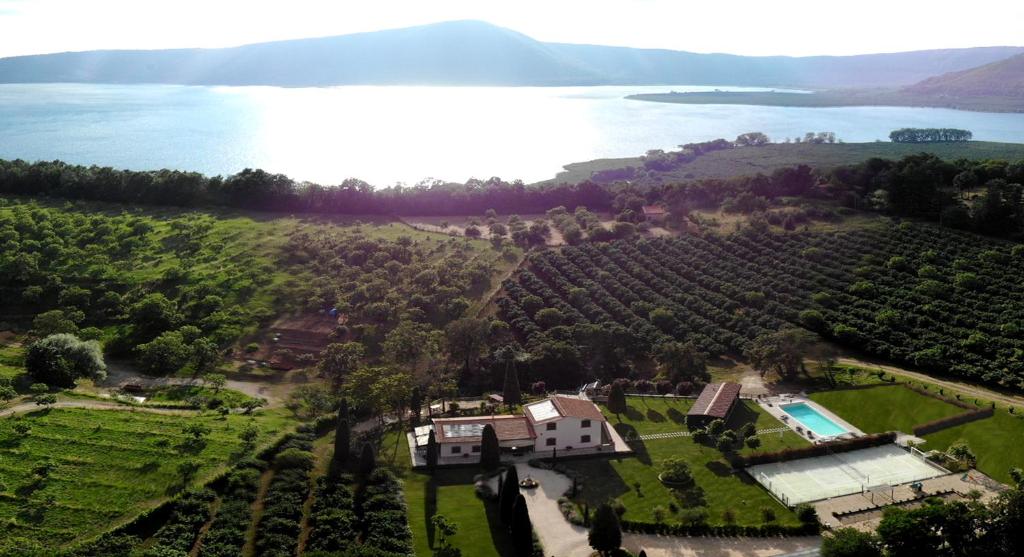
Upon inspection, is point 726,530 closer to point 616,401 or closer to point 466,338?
point 616,401

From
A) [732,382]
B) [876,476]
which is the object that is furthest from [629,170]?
[876,476]

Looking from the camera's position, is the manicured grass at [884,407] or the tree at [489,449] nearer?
the tree at [489,449]

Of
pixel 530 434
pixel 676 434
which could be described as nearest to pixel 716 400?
pixel 676 434

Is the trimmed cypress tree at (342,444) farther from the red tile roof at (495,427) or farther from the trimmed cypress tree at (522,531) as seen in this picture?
the trimmed cypress tree at (522,531)

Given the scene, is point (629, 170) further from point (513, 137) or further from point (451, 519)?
point (451, 519)

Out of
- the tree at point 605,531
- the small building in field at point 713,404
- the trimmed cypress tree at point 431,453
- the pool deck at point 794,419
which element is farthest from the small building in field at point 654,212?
the tree at point 605,531

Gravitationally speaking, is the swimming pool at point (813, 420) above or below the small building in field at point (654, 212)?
below
